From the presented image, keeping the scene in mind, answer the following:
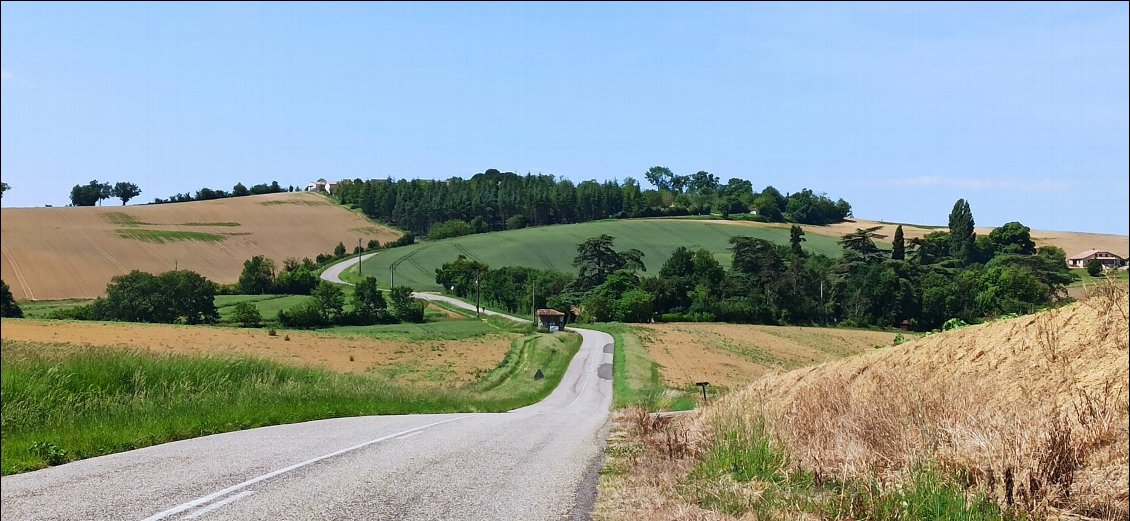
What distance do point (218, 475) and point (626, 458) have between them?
7501 mm

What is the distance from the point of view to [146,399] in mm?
22203

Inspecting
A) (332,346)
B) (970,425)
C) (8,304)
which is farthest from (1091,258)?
(332,346)

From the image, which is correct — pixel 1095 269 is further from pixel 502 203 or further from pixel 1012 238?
pixel 502 203

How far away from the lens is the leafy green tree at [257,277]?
80.8m

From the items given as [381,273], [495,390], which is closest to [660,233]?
[381,273]

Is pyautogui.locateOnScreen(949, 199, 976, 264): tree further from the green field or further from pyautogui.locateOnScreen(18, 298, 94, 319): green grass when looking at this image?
the green field

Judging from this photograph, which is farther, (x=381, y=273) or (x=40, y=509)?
(x=381, y=273)

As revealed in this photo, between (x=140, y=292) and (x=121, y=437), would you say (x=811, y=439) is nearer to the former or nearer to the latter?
(x=121, y=437)

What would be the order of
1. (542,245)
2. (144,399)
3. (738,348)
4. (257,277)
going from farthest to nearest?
1. (542,245)
2. (257,277)
3. (738,348)
4. (144,399)

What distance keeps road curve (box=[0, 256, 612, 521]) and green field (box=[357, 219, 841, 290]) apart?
73.1 metres

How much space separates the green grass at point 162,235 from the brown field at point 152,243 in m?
0.49

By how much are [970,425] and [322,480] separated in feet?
27.5

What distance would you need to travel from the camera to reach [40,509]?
9.27 m

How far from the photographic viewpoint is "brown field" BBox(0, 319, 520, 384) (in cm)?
4269
